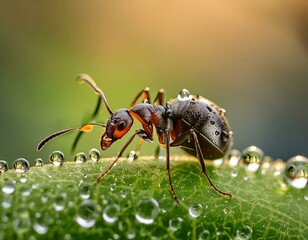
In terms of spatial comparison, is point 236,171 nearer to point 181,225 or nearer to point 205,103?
point 181,225

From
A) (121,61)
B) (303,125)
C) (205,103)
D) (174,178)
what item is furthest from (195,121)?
(303,125)

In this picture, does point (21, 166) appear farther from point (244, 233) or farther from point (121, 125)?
point (121, 125)

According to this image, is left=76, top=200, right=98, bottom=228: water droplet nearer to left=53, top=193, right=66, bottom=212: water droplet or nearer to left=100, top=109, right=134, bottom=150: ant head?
left=53, top=193, right=66, bottom=212: water droplet

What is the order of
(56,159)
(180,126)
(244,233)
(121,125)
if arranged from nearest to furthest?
(244,233) → (56,159) → (121,125) → (180,126)

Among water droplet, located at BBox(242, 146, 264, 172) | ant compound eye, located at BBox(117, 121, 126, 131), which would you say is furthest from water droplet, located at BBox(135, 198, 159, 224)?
ant compound eye, located at BBox(117, 121, 126, 131)

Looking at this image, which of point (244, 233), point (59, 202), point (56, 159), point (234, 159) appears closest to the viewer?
point (59, 202)

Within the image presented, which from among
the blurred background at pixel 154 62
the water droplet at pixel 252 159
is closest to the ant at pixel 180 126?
the water droplet at pixel 252 159

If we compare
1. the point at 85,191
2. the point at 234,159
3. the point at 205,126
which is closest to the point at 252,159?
the point at 234,159
